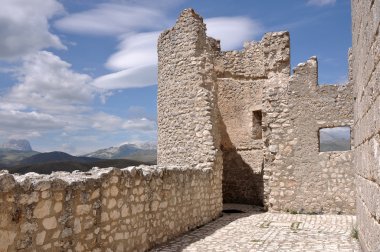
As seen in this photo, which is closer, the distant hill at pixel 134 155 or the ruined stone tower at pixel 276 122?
the ruined stone tower at pixel 276 122

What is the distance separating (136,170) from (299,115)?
23.3 feet

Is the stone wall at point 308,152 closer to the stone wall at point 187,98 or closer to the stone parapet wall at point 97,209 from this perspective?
the stone wall at point 187,98

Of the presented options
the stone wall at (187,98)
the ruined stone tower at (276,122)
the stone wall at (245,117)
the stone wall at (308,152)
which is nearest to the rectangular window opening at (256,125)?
the stone wall at (245,117)

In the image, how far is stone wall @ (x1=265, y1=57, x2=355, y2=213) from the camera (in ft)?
40.5

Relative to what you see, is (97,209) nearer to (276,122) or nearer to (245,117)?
(276,122)

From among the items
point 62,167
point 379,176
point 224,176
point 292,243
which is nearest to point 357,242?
point 292,243

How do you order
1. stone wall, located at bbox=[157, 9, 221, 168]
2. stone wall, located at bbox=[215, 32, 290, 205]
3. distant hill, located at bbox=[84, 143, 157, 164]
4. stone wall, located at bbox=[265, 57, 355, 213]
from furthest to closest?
distant hill, located at bbox=[84, 143, 157, 164] → stone wall, located at bbox=[215, 32, 290, 205] → stone wall, located at bbox=[265, 57, 355, 213] → stone wall, located at bbox=[157, 9, 221, 168]

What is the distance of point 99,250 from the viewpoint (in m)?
6.18

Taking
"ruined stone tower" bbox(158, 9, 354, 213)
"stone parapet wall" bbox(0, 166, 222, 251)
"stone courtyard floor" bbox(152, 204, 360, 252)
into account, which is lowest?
"stone courtyard floor" bbox(152, 204, 360, 252)

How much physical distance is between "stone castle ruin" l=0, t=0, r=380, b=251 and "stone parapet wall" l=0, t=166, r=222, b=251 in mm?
15

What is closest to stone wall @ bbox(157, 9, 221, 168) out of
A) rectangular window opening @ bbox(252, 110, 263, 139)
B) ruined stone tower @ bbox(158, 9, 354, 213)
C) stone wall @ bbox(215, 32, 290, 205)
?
ruined stone tower @ bbox(158, 9, 354, 213)

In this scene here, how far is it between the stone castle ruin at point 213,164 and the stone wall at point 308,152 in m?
0.03

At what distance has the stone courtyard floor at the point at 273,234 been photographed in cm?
809

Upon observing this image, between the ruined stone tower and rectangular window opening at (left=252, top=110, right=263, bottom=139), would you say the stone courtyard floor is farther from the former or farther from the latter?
rectangular window opening at (left=252, top=110, right=263, bottom=139)
